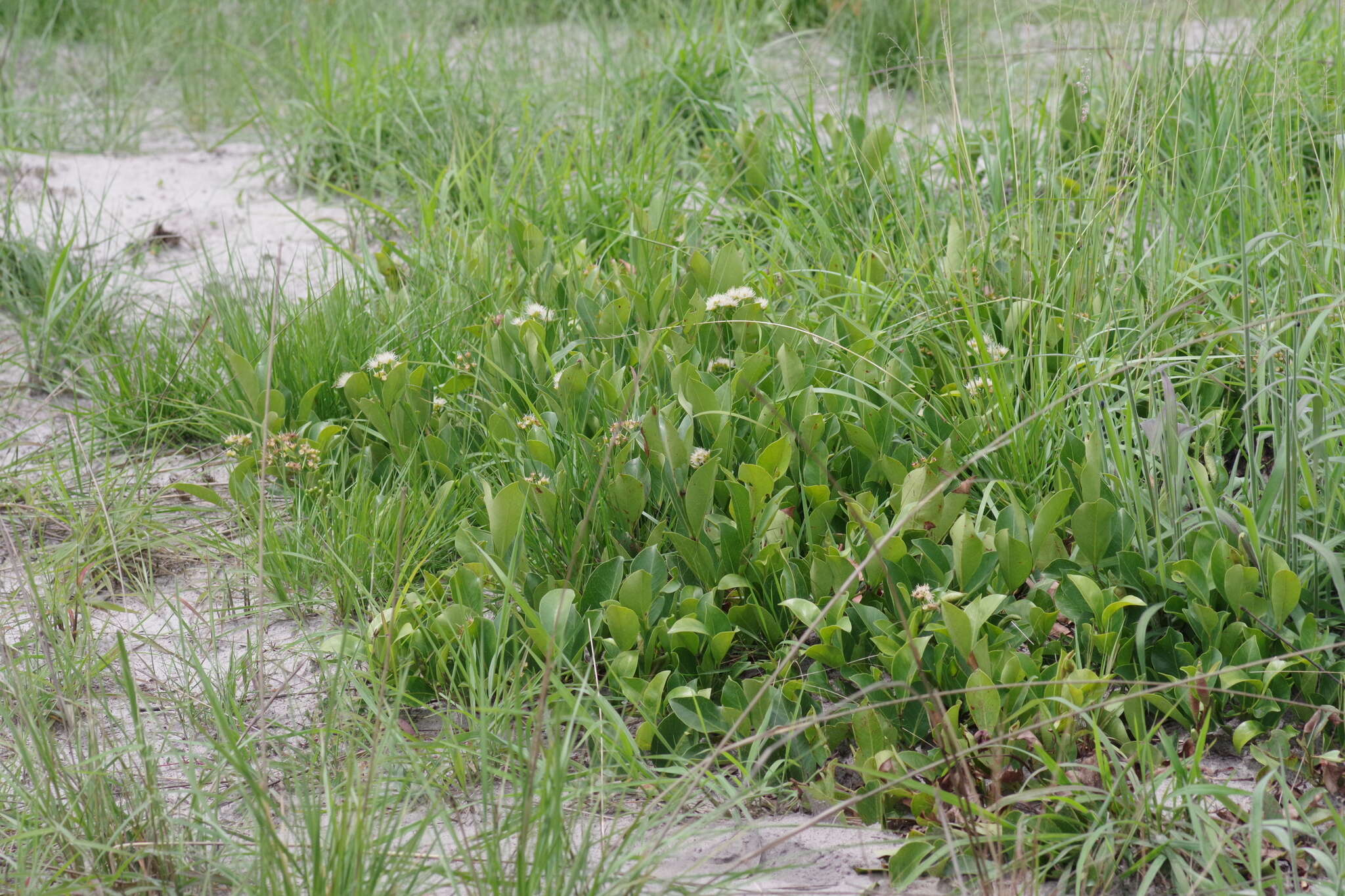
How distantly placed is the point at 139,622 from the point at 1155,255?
2.37m

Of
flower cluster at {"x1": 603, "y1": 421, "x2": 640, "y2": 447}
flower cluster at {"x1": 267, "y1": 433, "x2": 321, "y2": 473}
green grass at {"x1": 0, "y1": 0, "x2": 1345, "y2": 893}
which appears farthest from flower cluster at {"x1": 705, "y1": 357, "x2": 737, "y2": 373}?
flower cluster at {"x1": 267, "y1": 433, "x2": 321, "y2": 473}

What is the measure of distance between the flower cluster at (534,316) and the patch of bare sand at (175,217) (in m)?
0.78

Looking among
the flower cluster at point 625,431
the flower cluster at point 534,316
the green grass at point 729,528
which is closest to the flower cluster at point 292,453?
the green grass at point 729,528

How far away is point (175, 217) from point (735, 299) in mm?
2455

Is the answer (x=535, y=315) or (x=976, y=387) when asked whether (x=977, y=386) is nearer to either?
(x=976, y=387)

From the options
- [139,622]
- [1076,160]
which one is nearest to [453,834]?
[139,622]

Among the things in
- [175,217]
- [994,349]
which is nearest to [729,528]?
[994,349]

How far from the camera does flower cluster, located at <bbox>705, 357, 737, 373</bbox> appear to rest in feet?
8.03

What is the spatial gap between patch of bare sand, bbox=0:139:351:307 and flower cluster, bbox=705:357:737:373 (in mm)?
1253

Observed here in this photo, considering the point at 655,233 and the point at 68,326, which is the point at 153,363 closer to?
the point at 68,326

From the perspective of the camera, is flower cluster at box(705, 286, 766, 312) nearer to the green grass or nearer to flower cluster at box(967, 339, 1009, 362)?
the green grass

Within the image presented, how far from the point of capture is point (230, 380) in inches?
105

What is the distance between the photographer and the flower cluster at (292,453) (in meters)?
2.35

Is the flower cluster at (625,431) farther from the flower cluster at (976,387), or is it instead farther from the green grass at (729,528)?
the flower cluster at (976,387)
